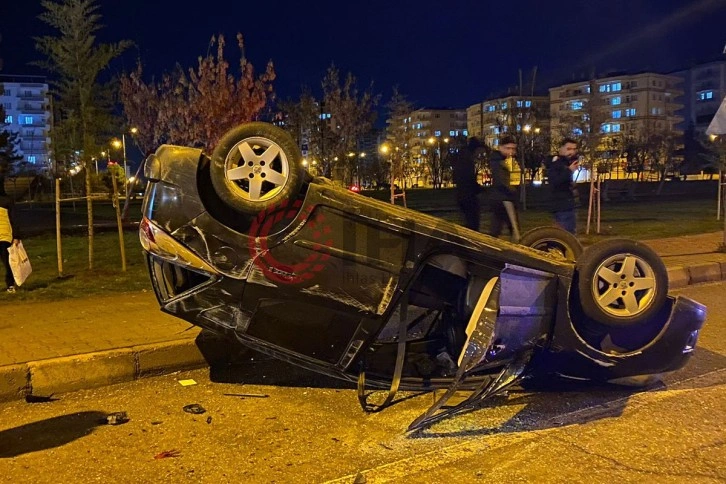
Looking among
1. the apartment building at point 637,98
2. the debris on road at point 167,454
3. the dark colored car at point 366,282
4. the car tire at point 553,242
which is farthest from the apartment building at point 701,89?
the debris on road at point 167,454

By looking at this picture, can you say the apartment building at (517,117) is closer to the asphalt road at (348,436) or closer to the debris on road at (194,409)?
the asphalt road at (348,436)

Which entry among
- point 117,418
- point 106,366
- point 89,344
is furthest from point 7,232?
point 117,418

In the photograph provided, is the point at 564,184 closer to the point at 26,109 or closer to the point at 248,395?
the point at 248,395

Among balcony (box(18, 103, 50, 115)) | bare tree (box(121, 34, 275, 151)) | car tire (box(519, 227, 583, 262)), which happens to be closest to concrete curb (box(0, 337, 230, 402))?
car tire (box(519, 227, 583, 262))

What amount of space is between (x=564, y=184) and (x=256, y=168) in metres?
5.24

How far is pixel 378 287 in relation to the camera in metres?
4.05

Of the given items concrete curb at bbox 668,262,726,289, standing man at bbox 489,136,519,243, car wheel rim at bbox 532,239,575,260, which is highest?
standing man at bbox 489,136,519,243

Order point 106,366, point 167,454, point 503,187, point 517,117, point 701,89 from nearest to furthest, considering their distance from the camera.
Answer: point 167,454 < point 106,366 < point 503,187 < point 517,117 < point 701,89

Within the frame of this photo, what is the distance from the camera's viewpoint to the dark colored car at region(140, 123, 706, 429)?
396 centimetres

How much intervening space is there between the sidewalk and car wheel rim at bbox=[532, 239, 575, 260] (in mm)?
2927

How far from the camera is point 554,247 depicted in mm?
5617

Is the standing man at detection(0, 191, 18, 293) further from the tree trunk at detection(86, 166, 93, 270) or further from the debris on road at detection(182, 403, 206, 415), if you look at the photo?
the debris on road at detection(182, 403, 206, 415)

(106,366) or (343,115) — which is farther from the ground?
(343,115)

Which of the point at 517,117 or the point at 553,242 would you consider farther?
the point at 517,117
